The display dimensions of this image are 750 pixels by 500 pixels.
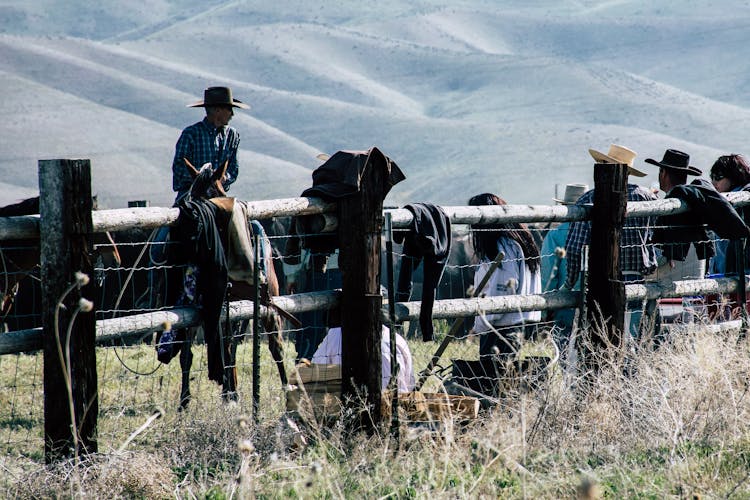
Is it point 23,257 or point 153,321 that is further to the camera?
point 23,257

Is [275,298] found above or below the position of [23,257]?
below

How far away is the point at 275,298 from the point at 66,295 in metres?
1.19

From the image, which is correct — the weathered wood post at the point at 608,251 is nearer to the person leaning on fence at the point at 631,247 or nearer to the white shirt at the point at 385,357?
the person leaning on fence at the point at 631,247

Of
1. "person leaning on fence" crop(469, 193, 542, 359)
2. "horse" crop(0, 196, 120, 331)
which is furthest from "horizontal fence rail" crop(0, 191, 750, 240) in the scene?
"person leaning on fence" crop(469, 193, 542, 359)

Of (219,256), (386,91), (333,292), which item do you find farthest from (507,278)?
(386,91)

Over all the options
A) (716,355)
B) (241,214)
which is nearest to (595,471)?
(716,355)

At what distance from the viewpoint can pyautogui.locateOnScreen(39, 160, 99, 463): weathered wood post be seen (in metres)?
4.57

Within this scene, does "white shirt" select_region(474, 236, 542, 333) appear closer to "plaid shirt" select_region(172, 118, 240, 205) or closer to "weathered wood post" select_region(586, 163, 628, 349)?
"weathered wood post" select_region(586, 163, 628, 349)

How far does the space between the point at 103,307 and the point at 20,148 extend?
59.2m

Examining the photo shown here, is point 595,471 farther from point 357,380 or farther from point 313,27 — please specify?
point 313,27

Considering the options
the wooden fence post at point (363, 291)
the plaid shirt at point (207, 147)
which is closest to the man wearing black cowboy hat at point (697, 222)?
the wooden fence post at point (363, 291)

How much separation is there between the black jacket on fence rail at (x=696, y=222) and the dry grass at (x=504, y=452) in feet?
3.97

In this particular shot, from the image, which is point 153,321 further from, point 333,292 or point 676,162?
point 676,162

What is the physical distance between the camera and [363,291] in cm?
546
